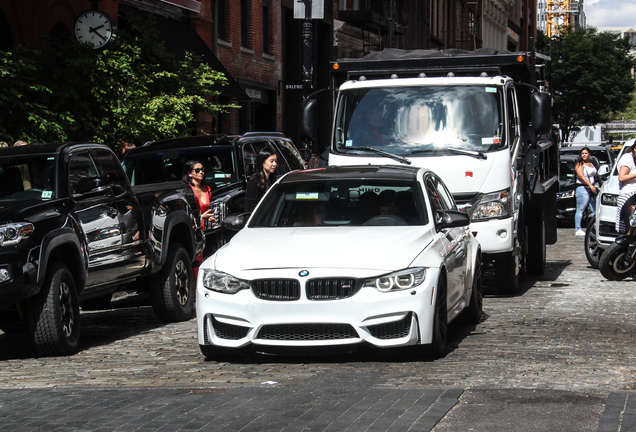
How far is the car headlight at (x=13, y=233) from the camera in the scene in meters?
8.68

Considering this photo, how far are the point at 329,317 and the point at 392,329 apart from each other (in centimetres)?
50

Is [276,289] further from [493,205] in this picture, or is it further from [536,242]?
[536,242]

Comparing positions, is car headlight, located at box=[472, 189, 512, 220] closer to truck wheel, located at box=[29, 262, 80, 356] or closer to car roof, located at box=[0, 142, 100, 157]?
car roof, located at box=[0, 142, 100, 157]

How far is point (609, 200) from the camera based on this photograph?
53.6 ft

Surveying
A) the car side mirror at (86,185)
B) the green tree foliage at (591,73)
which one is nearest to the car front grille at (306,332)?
the car side mirror at (86,185)

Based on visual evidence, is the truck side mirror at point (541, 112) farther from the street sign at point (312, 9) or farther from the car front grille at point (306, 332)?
the street sign at point (312, 9)

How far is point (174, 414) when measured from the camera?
6.68m

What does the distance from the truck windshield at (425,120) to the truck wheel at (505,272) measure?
1358 millimetres

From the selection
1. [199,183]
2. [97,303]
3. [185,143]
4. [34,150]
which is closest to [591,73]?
[185,143]

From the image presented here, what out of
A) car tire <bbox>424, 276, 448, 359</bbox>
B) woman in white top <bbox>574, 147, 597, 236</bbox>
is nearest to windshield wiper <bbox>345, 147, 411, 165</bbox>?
Result: car tire <bbox>424, 276, 448, 359</bbox>

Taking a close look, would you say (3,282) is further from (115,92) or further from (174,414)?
(115,92)

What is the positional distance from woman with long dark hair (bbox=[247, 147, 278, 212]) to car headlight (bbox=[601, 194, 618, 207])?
5.67m

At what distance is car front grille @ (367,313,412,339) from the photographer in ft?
27.2

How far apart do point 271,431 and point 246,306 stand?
2229mm
